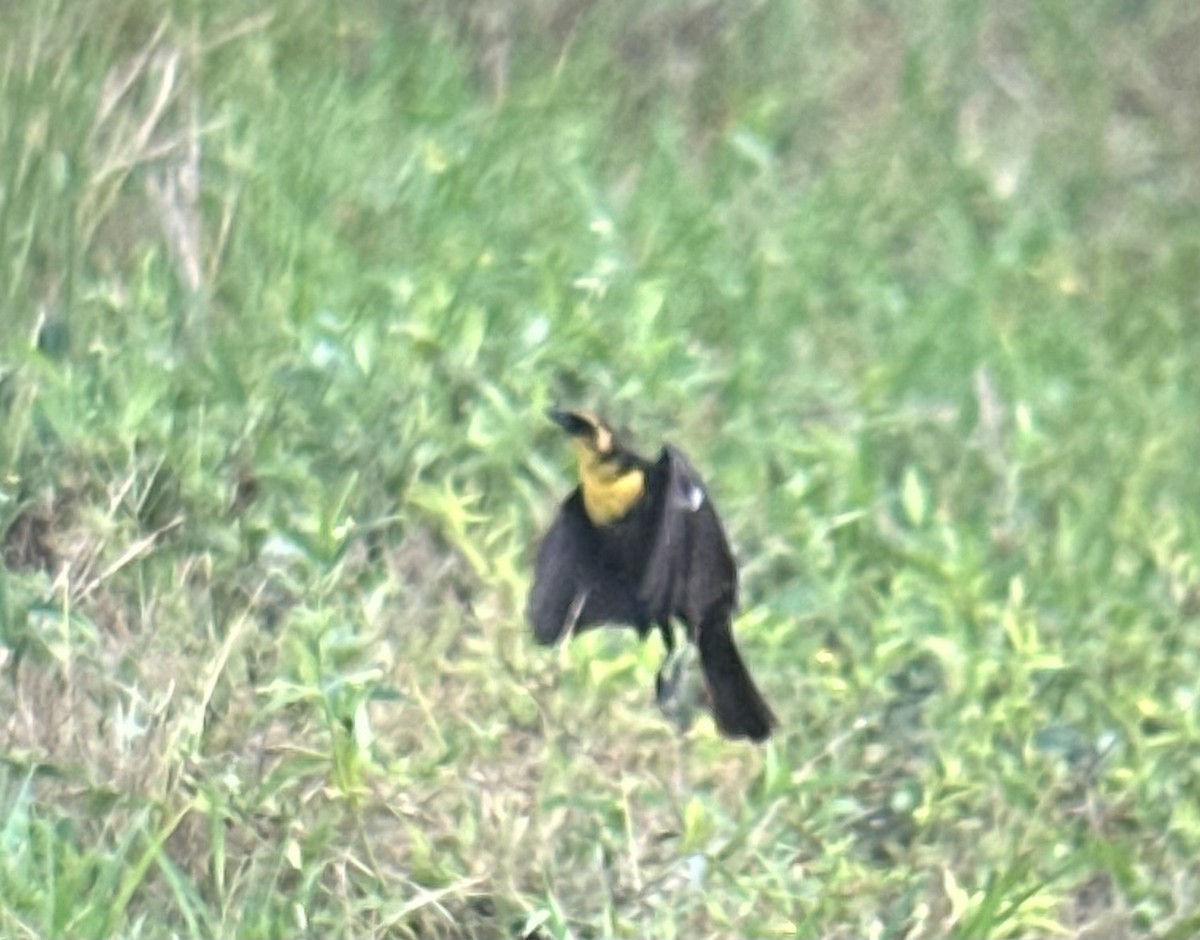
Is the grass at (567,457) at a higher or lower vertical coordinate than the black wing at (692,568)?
lower

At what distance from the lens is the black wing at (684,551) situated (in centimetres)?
221

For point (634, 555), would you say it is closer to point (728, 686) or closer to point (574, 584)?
point (574, 584)

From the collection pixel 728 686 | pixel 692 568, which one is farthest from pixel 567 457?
pixel 692 568

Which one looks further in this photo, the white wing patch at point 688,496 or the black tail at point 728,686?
the black tail at point 728,686

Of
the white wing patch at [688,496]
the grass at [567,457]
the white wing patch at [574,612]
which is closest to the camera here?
the white wing patch at [688,496]

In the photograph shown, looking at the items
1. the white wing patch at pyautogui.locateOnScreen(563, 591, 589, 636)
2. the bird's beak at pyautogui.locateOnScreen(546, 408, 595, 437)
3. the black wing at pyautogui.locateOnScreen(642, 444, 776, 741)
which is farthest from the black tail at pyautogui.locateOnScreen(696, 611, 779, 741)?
the bird's beak at pyautogui.locateOnScreen(546, 408, 595, 437)

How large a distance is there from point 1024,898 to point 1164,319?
1322 mm

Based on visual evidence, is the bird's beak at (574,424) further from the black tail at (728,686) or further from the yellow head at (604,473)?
the black tail at (728,686)

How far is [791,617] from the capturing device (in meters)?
2.91

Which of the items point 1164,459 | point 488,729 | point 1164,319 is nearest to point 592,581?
point 488,729

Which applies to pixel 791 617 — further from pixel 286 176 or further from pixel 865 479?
pixel 286 176

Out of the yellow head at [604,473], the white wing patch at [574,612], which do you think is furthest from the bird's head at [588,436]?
the white wing patch at [574,612]

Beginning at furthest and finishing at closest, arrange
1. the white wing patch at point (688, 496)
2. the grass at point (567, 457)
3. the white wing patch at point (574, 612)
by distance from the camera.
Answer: the grass at point (567, 457), the white wing patch at point (574, 612), the white wing patch at point (688, 496)

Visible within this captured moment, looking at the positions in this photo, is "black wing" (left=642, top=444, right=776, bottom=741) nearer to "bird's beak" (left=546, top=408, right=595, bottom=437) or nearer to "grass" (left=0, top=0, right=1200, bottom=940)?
"bird's beak" (left=546, top=408, right=595, bottom=437)
